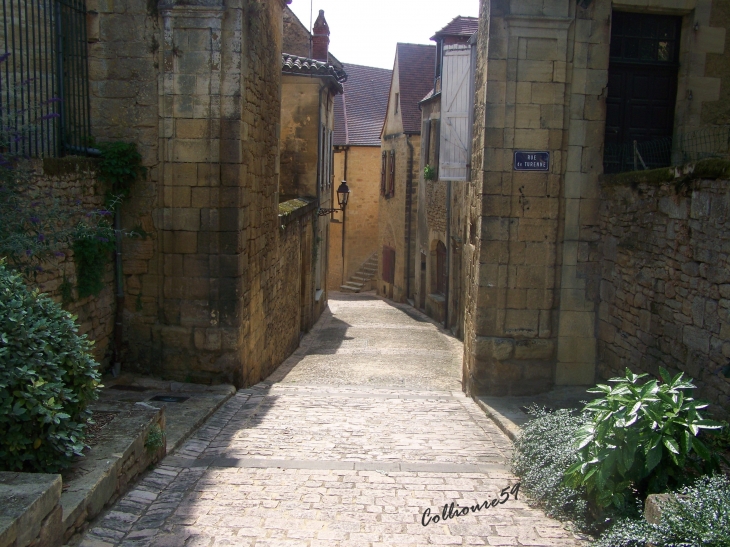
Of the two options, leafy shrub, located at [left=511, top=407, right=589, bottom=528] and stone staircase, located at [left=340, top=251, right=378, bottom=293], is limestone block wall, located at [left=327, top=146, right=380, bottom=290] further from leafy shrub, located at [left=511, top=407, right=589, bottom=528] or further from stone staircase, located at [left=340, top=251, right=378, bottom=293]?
leafy shrub, located at [left=511, top=407, right=589, bottom=528]

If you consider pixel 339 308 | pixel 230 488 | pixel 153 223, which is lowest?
pixel 339 308

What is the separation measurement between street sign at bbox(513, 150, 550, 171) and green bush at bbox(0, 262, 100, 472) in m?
5.17

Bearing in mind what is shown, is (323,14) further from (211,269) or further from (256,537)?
(256,537)

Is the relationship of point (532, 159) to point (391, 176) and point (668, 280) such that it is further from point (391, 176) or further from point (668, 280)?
point (391, 176)

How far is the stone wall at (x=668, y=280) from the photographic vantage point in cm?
543

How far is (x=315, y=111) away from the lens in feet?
52.5

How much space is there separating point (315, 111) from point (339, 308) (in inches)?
277

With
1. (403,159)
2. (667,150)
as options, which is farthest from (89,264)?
(403,159)

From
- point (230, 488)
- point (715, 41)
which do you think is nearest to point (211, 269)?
point (230, 488)

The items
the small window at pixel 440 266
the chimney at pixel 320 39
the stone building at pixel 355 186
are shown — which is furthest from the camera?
the stone building at pixel 355 186

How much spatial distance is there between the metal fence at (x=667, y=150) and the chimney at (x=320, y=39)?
14.3 metres

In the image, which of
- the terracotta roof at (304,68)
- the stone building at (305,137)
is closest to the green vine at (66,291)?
the stone building at (305,137)

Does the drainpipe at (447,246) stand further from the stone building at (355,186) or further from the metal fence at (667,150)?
the stone building at (355,186)

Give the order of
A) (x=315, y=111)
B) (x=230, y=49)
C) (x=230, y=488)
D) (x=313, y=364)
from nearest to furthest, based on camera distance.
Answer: (x=230, y=488)
(x=230, y=49)
(x=313, y=364)
(x=315, y=111)
